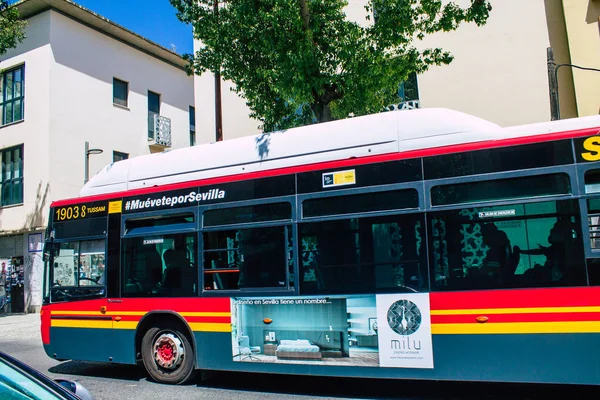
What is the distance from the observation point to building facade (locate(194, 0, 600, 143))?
46.6ft

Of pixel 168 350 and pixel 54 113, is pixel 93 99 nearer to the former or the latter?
pixel 54 113

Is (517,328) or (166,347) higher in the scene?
(517,328)

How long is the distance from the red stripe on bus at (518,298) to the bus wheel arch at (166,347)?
349 cm

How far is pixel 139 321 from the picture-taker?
7.36m

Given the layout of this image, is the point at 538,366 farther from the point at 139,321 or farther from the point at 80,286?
the point at 80,286

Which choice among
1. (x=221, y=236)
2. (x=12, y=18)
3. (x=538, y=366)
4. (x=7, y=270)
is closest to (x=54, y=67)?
(x=12, y=18)

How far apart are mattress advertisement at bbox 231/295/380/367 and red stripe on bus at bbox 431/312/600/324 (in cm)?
81

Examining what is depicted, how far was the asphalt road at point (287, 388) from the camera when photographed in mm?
6066

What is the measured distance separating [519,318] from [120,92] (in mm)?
21713

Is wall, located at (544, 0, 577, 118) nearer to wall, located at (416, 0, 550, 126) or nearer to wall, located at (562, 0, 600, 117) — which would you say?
wall, located at (416, 0, 550, 126)

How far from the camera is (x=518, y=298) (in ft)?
17.1

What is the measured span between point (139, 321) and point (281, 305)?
2356 mm

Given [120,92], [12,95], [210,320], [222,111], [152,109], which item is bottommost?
[210,320]

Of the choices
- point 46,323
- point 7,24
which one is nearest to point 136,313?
point 46,323
